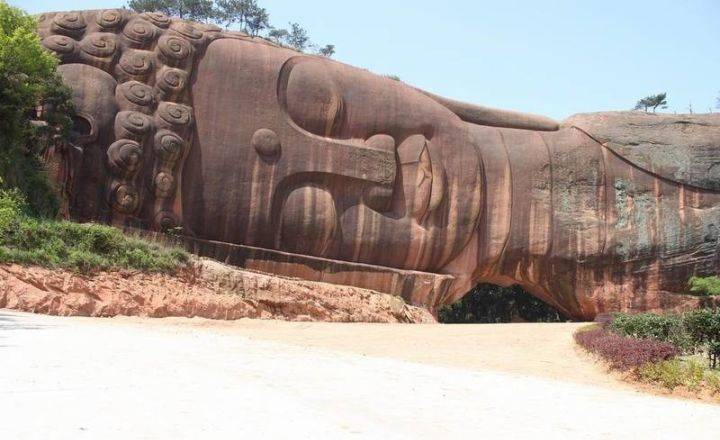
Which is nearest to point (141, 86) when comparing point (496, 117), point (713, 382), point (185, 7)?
point (496, 117)

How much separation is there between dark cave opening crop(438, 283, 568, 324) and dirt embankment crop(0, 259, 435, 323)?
13580 mm

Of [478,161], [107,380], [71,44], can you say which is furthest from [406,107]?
[107,380]

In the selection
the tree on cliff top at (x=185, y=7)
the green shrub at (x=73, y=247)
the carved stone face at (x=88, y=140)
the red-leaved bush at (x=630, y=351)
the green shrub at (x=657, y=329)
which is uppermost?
the tree on cliff top at (x=185, y=7)

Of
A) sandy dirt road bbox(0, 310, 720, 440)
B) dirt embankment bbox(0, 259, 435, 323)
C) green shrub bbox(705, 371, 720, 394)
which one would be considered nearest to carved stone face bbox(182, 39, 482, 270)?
dirt embankment bbox(0, 259, 435, 323)

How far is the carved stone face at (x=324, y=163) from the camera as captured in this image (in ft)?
48.3

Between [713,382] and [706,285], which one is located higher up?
[706,285]

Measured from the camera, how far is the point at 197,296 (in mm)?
12453

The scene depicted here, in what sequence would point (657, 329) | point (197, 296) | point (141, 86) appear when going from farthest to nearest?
point (141, 86) < point (197, 296) < point (657, 329)

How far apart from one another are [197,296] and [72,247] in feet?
6.60

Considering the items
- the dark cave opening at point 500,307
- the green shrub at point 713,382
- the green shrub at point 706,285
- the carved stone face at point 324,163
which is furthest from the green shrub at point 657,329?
the dark cave opening at point 500,307

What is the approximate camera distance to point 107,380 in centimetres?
535

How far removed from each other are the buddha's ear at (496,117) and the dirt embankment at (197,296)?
5113 mm

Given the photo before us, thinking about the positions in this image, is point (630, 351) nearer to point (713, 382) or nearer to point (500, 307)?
point (713, 382)

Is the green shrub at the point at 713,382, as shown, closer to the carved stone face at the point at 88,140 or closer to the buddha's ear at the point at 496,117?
the carved stone face at the point at 88,140
